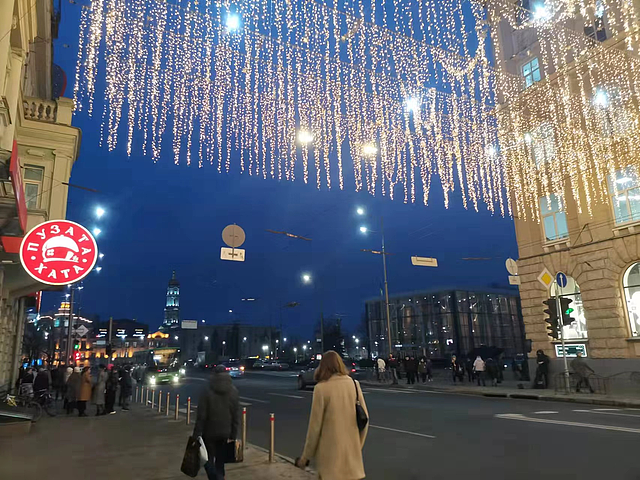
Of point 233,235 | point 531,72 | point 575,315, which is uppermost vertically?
point 531,72

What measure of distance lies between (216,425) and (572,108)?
23.2 metres

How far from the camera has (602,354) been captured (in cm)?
2153

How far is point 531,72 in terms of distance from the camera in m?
26.2

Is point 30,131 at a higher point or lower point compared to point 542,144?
lower

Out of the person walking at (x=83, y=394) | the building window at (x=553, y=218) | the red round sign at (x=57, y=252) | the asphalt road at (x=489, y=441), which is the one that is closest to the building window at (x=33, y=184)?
the red round sign at (x=57, y=252)

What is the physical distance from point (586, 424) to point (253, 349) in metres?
131

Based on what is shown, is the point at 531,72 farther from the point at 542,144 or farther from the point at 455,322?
the point at 455,322

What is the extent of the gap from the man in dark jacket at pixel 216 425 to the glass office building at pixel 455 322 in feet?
223

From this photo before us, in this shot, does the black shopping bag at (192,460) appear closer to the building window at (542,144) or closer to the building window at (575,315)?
the building window at (575,315)

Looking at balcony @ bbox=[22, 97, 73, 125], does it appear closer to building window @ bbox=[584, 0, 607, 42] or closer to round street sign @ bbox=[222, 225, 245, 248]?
round street sign @ bbox=[222, 225, 245, 248]

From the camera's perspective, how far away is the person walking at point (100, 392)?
54.3 feet

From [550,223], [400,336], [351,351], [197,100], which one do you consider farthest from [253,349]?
[197,100]

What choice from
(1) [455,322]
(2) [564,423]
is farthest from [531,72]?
(1) [455,322]

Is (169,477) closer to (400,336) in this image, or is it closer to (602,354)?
(602,354)
